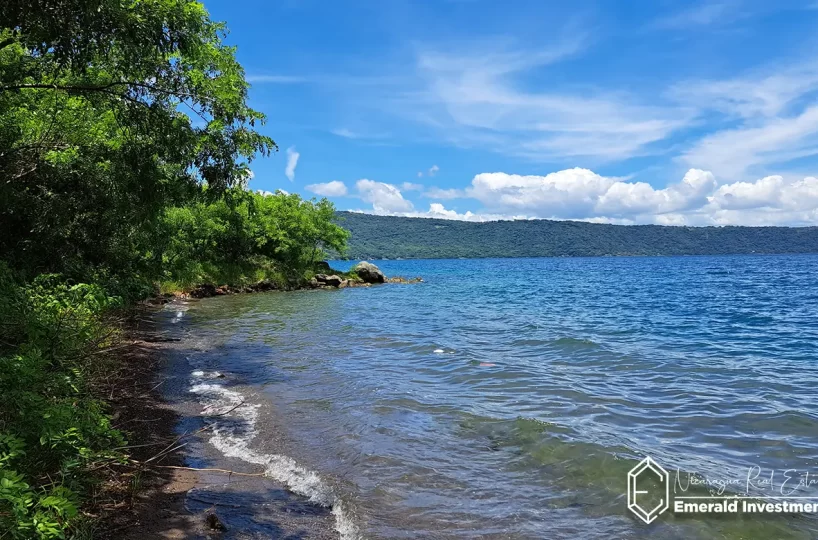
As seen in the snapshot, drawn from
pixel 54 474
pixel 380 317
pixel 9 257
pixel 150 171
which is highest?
pixel 150 171

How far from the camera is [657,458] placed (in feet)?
25.0

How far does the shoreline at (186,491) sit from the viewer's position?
5172 millimetres

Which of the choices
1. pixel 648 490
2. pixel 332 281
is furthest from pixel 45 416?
pixel 332 281

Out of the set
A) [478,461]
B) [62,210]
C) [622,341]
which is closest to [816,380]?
[622,341]

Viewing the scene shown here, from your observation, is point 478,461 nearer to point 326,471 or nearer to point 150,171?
point 326,471

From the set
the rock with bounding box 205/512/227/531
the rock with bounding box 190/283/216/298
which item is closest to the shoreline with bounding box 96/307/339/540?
the rock with bounding box 205/512/227/531

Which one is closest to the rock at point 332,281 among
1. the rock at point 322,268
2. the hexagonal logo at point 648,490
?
the rock at point 322,268

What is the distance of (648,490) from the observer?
6.66m

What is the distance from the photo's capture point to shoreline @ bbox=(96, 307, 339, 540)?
5.17 metres

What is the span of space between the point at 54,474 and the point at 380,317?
21.3m

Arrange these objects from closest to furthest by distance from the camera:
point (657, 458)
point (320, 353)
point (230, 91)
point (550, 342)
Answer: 1. point (657, 458)
2. point (230, 91)
3. point (320, 353)
4. point (550, 342)

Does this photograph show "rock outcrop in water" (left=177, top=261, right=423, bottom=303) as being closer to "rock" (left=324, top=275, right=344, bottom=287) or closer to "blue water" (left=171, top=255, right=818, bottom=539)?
"rock" (left=324, top=275, right=344, bottom=287)

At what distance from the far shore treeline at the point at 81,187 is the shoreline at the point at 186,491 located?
1.04 feet

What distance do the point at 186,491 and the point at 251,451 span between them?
1680 millimetres
